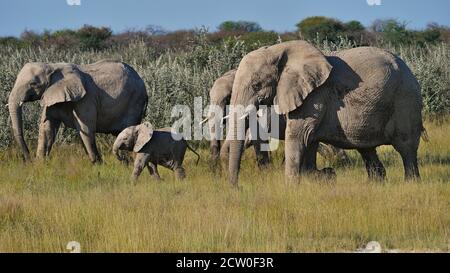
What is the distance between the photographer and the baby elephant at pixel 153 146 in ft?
35.4

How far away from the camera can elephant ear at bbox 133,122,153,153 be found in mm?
10781

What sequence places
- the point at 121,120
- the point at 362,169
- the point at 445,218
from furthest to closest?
1. the point at 121,120
2. the point at 362,169
3. the point at 445,218

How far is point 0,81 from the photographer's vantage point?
52.2ft

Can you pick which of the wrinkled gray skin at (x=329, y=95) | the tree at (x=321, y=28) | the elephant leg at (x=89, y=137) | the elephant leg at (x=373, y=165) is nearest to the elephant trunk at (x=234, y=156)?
the wrinkled gray skin at (x=329, y=95)

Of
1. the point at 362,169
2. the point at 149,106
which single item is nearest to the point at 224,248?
the point at 362,169

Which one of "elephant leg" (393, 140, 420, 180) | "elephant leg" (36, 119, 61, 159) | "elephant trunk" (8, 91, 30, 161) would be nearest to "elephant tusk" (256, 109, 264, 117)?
"elephant leg" (393, 140, 420, 180)

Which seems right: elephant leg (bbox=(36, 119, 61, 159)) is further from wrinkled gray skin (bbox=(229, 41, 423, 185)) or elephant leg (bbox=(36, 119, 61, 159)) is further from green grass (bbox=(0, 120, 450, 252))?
wrinkled gray skin (bbox=(229, 41, 423, 185))

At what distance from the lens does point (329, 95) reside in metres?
9.71

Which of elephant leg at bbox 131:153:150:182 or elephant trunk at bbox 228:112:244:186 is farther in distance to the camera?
elephant leg at bbox 131:153:150:182

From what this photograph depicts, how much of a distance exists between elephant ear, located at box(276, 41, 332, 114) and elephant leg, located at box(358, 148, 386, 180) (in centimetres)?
138
